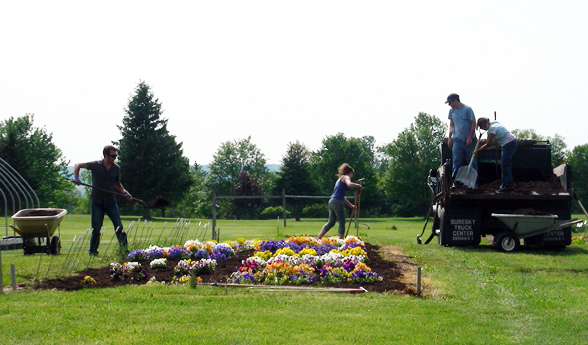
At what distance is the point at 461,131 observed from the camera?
14.9m

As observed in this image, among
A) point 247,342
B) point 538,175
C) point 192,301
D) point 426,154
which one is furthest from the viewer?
point 426,154

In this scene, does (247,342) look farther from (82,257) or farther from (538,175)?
(538,175)

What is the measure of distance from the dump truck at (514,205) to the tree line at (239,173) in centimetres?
3371

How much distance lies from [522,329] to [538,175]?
10.2m

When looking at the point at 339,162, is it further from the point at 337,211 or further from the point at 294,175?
the point at 337,211

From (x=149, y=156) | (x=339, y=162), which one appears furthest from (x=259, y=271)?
(x=339, y=162)

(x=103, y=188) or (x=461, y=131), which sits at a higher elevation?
(x=461, y=131)

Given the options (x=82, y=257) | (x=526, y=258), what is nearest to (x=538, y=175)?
(x=526, y=258)

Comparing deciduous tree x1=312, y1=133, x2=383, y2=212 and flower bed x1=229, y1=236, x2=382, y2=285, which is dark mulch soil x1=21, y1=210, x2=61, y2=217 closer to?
flower bed x1=229, y1=236, x2=382, y2=285

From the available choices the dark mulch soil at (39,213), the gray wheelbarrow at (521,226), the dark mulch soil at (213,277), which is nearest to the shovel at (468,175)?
the gray wheelbarrow at (521,226)

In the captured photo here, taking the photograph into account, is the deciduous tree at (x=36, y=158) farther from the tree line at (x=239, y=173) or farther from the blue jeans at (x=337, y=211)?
the blue jeans at (x=337, y=211)

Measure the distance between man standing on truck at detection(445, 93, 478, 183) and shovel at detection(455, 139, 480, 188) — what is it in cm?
18

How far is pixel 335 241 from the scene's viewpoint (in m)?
12.9

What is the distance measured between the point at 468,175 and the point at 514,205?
1.21 metres
